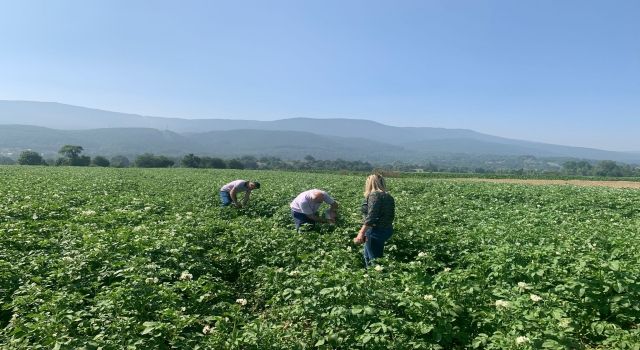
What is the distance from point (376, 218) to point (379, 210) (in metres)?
0.15

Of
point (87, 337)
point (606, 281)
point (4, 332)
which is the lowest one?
point (4, 332)

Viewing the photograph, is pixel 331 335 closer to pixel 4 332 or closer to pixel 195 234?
pixel 4 332

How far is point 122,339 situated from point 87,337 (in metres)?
0.32

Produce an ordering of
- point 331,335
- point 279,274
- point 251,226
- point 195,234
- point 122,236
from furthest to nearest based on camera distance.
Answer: point 251,226
point 195,234
point 122,236
point 279,274
point 331,335

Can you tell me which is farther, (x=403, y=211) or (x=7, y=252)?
(x=403, y=211)

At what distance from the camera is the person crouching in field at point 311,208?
8.66 meters

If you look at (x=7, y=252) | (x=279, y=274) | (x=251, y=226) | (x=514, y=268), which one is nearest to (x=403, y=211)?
(x=251, y=226)

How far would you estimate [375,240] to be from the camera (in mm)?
7074

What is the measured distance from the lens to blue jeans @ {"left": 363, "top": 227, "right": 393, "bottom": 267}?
7031 mm

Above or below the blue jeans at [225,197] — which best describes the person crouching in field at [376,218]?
above

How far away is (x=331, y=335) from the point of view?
3.99 meters

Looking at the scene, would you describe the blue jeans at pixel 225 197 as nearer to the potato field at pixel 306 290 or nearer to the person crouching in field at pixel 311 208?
the potato field at pixel 306 290

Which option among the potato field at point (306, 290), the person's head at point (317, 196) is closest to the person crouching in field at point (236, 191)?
the potato field at point (306, 290)

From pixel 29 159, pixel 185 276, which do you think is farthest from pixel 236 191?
pixel 29 159
